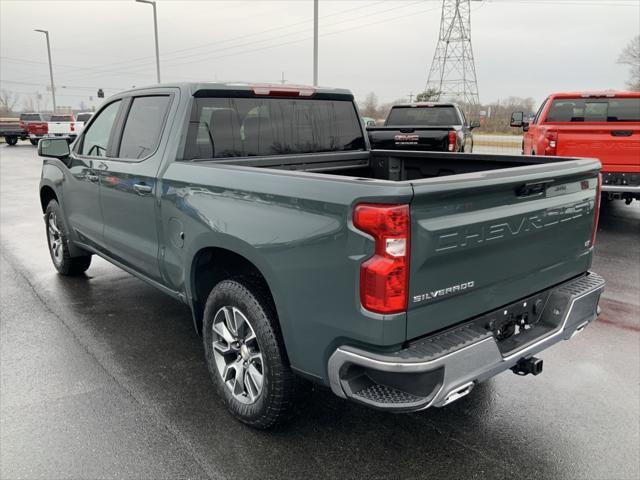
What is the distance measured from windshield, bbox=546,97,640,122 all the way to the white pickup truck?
94.4ft

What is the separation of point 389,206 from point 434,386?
806 millimetres

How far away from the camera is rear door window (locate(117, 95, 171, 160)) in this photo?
390 centimetres

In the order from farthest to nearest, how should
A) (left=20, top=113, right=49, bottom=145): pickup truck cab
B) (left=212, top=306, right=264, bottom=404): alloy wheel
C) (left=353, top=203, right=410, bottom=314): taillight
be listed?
(left=20, top=113, right=49, bottom=145): pickup truck cab, (left=212, top=306, right=264, bottom=404): alloy wheel, (left=353, top=203, right=410, bottom=314): taillight

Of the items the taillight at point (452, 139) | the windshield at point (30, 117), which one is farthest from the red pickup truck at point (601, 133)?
the windshield at point (30, 117)

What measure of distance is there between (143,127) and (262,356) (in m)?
2.20

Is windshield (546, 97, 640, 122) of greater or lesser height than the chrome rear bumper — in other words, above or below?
above

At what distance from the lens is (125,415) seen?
10.7ft

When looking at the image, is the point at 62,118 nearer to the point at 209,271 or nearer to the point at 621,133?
the point at 621,133

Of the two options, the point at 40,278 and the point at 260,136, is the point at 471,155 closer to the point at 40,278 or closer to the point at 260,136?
the point at 260,136

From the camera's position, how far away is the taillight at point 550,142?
829cm

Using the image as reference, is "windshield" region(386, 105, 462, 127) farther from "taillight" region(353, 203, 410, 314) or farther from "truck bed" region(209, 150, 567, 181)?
"taillight" region(353, 203, 410, 314)

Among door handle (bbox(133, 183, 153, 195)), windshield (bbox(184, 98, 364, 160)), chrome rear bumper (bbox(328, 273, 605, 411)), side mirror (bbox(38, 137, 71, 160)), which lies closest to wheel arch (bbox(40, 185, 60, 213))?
side mirror (bbox(38, 137, 71, 160))

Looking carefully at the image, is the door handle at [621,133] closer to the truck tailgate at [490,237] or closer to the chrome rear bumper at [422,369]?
the truck tailgate at [490,237]

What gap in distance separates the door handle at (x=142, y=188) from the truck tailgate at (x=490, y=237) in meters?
2.20
